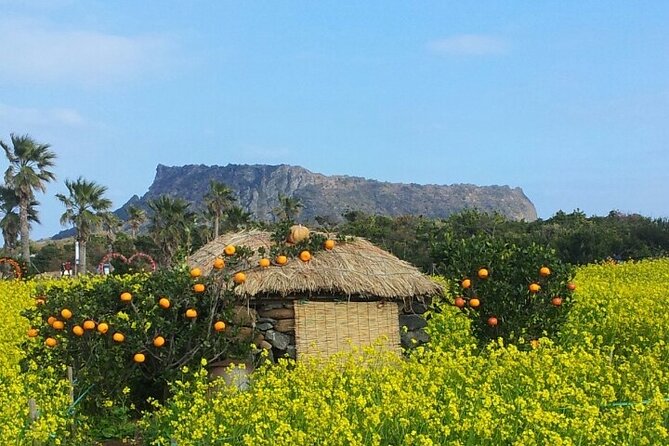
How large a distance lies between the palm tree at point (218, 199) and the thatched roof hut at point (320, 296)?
43080 millimetres

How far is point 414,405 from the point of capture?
6641 millimetres

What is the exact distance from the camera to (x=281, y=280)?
9977 millimetres

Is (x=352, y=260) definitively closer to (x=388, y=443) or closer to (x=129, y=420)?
(x=129, y=420)

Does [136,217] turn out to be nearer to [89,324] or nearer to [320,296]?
[320,296]

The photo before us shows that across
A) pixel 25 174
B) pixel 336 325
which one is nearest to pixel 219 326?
pixel 336 325

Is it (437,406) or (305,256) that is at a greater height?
(305,256)

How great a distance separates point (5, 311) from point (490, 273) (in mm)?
8622

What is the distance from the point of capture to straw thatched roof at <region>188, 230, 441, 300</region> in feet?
32.9

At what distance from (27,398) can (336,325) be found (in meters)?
3.67

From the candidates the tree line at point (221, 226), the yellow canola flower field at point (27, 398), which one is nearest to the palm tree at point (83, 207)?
the tree line at point (221, 226)

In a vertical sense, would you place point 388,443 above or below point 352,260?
below

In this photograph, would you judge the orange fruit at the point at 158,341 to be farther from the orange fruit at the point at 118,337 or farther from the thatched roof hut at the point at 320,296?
the thatched roof hut at the point at 320,296

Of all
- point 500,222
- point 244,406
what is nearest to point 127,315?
point 244,406

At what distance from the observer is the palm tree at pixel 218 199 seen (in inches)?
2128
